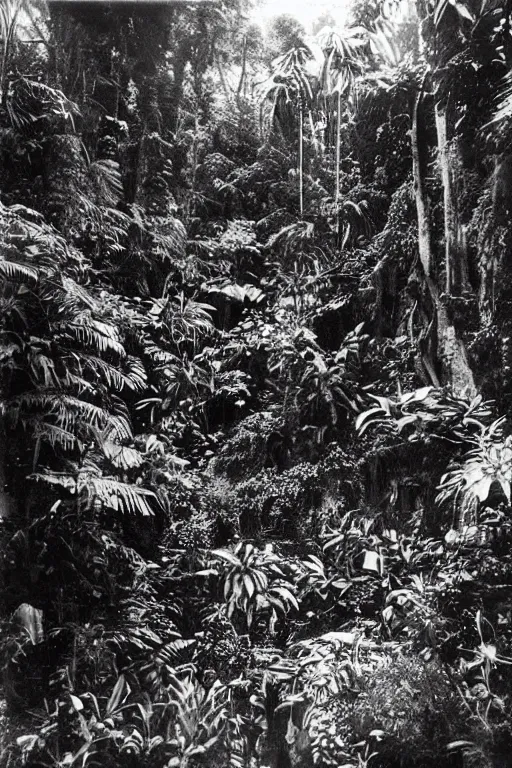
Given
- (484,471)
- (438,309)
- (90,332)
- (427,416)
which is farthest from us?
(90,332)

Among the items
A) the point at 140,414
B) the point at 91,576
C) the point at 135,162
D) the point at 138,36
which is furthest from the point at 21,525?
the point at 138,36

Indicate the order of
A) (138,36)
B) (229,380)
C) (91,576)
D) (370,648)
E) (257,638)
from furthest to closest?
1. (138,36)
2. (229,380)
3. (91,576)
4. (257,638)
5. (370,648)

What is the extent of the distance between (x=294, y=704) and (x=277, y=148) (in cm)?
272

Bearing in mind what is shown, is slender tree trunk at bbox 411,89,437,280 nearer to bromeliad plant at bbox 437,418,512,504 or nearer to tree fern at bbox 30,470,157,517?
bromeliad plant at bbox 437,418,512,504

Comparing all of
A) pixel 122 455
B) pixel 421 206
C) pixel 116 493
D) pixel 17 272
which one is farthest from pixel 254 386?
pixel 17 272

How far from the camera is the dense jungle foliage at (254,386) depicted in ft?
8.63

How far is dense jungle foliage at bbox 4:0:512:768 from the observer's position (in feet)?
8.63

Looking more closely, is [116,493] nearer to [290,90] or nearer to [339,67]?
[290,90]

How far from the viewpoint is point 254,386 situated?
3.23 m

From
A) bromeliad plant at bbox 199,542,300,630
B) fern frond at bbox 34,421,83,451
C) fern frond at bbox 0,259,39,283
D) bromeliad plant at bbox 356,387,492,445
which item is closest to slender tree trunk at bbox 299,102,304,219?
bromeliad plant at bbox 356,387,492,445

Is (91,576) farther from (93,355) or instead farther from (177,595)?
(93,355)

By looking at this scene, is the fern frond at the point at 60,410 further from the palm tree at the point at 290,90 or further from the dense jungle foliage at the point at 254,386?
the palm tree at the point at 290,90

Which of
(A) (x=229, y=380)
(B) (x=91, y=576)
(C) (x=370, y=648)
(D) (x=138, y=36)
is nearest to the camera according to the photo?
(C) (x=370, y=648)

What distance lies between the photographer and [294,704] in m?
2.65
